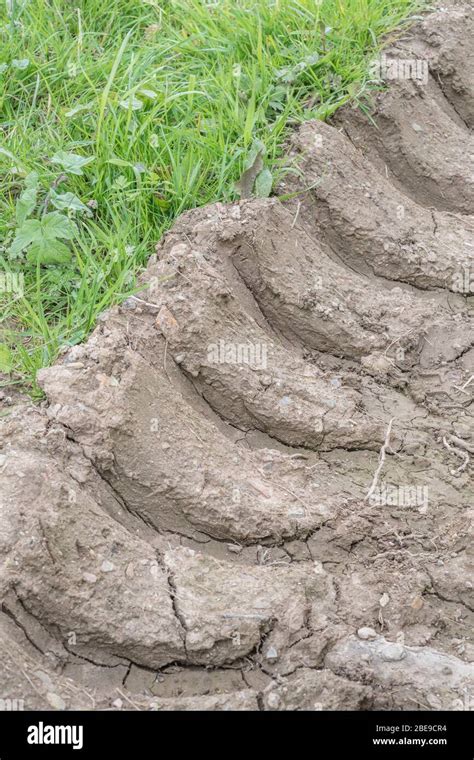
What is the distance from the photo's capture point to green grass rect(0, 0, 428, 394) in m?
3.13

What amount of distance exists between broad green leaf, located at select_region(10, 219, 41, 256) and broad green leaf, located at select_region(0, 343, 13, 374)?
0.41 m

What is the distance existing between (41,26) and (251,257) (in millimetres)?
1561

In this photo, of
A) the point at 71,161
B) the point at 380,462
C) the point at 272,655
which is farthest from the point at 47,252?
the point at 272,655

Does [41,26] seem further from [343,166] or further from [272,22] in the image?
[343,166]

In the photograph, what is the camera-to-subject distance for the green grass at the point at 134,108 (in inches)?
123

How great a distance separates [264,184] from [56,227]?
2.78 ft

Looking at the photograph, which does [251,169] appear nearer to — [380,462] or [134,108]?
[134,108]

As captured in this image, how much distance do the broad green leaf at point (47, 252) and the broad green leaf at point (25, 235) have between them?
1.0 inches

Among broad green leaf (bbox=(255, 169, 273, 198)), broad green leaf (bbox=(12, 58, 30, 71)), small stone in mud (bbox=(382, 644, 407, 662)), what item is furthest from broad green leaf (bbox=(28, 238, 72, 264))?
small stone in mud (bbox=(382, 644, 407, 662))

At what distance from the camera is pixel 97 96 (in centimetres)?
359

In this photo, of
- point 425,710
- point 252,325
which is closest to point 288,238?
point 252,325

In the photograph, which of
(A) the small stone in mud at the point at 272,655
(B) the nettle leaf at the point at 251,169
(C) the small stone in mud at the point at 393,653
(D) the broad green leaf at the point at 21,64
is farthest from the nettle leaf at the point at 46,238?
(C) the small stone in mud at the point at 393,653

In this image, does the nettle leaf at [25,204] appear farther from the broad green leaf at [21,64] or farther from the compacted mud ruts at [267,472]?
the broad green leaf at [21,64]

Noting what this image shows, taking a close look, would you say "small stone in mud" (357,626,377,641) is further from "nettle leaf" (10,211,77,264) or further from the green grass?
"nettle leaf" (10,211,77,264)
